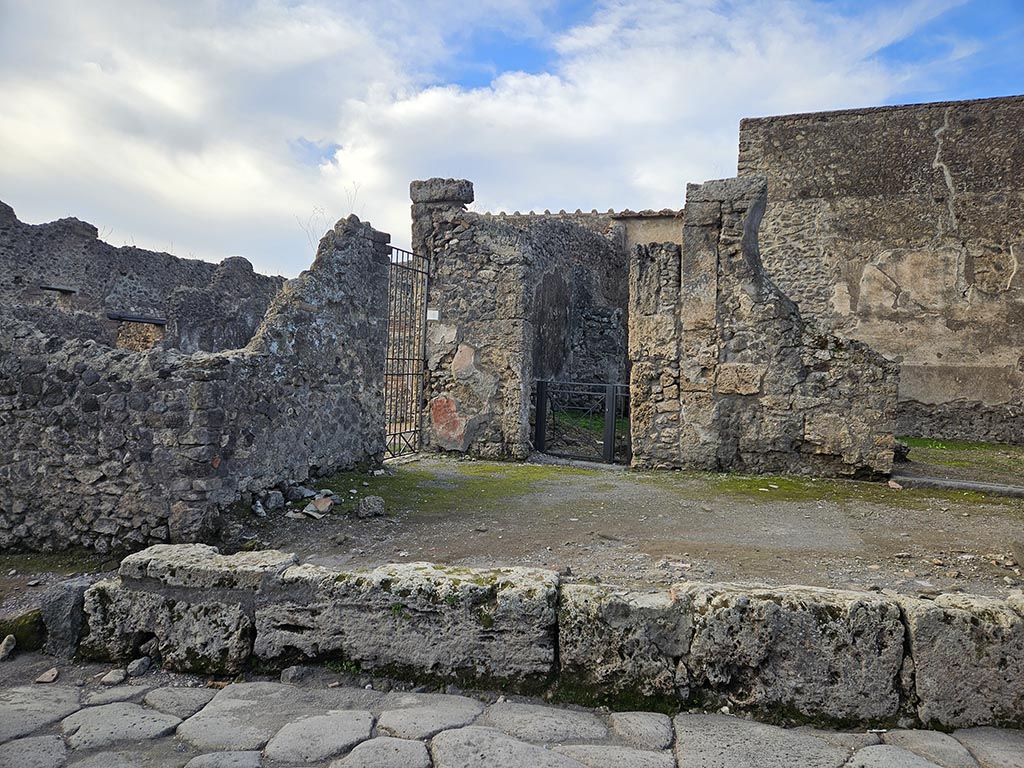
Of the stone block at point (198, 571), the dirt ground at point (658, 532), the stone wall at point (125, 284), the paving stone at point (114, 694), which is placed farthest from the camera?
the stone wall at point (125, 284)

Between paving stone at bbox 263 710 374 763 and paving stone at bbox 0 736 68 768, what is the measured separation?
0.60m

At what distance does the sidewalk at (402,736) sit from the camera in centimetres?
202

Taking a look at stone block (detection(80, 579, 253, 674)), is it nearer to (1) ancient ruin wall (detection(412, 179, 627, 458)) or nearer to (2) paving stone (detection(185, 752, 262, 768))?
(2) paving stone (detection(185, 752, 262, 768))

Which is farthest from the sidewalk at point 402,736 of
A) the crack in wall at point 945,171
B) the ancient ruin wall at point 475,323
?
the crack in wall at point 945,171

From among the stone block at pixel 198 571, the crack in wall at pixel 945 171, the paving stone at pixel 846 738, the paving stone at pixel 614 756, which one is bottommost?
the paving stone at pixel 846 738

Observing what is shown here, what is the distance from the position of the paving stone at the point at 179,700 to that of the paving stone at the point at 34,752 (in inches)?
12.5

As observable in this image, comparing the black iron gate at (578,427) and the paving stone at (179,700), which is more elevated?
the black iron gate at (578,427)

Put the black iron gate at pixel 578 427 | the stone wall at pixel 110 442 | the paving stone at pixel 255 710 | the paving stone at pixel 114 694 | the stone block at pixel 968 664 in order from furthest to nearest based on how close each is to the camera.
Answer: the black iron gate at pixel 578 427 < the stone wall at pixel 110 442 < the paving stone at pixel 114 694 < the stone block at pixel 968 664 < the paving stone at pixel 255 710

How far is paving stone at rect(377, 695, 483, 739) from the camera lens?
2.19 m

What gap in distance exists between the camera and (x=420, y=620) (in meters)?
2.65

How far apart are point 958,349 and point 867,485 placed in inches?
269

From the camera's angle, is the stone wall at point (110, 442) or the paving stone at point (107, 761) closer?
the paving stone at point (107, 761)

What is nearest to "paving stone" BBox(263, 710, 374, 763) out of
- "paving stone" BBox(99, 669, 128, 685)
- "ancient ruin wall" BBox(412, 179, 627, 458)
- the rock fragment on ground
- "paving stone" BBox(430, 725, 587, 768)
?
"paving stone" BBox(430, 725, 587, 768)

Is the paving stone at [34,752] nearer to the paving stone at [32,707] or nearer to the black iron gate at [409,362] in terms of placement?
the paving stone at [32,707]
